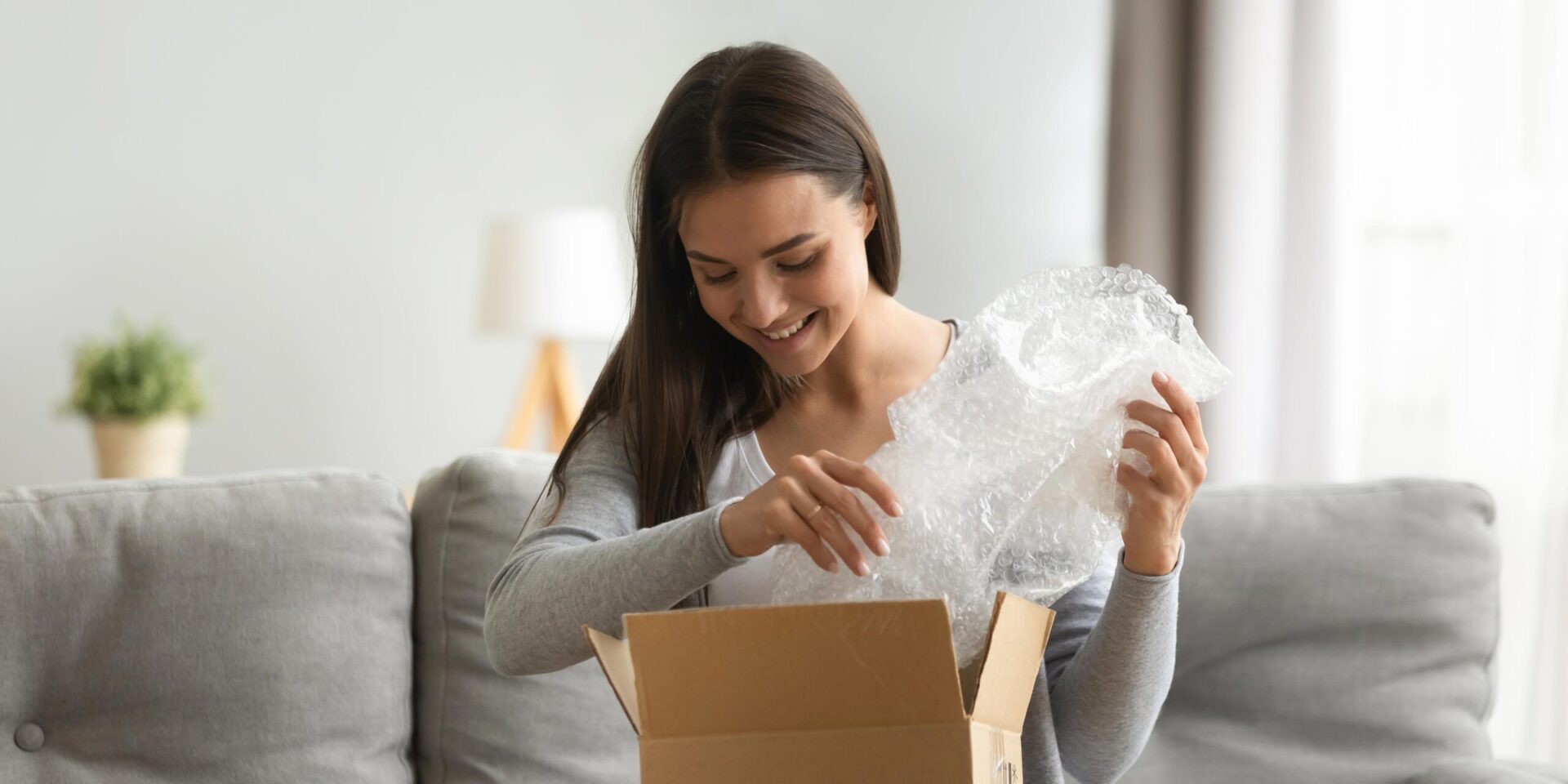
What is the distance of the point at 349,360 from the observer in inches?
129

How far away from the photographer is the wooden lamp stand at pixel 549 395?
3072 millimetres

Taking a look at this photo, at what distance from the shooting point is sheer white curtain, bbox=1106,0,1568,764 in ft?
7.47

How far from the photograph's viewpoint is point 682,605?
4.40 ft

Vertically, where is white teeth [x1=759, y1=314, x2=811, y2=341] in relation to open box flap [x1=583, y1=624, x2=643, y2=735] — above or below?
above

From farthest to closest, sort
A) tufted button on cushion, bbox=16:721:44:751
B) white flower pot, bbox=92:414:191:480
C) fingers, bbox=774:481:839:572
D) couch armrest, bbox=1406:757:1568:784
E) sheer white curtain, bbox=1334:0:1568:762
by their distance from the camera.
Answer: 1. white flower pot, bbox=92:414:191:480
2. sheer white curtain, bbox=1334:0:1568:762
3. couch armrest, bbox=1406:757:1568:784
4. tufted button on cushion, bbox=16:721:44:751
5. fingers, bbox=774:481:839:572

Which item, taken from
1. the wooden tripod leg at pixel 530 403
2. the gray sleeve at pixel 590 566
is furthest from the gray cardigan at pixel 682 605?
the wooden tripod leg at pixel 530 403

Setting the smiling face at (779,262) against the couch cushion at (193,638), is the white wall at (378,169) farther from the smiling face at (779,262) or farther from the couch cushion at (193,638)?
the smiling face at (779,262)

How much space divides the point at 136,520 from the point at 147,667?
6.0 inches

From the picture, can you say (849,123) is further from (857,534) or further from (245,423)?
(245,423)

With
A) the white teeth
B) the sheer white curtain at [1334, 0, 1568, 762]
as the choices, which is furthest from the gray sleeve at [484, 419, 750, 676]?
the sheer white curtain at [1334, 0, 1568, 762]

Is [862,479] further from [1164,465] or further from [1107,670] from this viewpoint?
[1107,670]

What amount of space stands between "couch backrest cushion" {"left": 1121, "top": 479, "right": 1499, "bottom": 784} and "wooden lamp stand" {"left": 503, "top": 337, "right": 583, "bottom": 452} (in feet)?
5.57

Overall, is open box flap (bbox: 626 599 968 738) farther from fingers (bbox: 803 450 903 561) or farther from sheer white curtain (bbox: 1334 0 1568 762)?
sheer white curtain (bbox: 1334 0 1568 762)

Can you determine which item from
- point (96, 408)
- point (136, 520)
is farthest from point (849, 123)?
point (96, 408)
